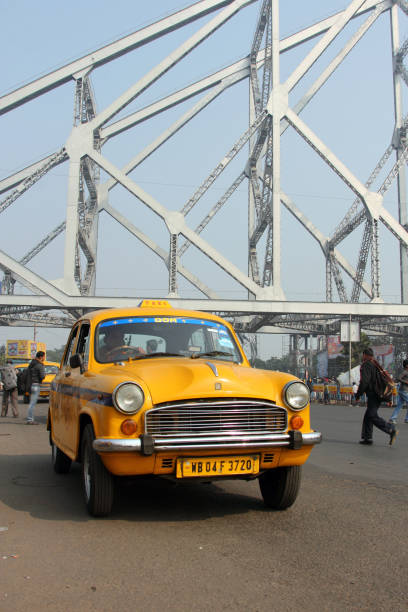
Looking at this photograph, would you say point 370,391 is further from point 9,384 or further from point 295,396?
point 9,384

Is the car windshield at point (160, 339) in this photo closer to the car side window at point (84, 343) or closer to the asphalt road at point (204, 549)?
the car side window at point (84, 343)

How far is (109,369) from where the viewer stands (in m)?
5.36

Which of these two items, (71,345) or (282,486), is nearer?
(282,486)

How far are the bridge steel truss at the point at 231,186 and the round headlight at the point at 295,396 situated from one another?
2880 cm

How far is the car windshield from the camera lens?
18.9 feet

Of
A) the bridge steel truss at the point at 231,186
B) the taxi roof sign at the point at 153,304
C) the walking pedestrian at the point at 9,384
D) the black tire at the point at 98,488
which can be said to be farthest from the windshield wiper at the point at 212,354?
the bridge steel truss at the point at 231,186

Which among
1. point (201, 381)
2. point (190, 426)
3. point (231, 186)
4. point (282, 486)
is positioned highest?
point (231, 186)

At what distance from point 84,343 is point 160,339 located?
0.85 metres

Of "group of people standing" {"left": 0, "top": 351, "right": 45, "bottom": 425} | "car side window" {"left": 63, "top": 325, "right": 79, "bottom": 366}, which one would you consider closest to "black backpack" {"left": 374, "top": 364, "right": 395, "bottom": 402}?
"car side window" {"left": 63, "top": 325, "right": 79, "bottom": 366}

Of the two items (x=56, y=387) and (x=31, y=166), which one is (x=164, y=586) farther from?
(x=31, y=166)

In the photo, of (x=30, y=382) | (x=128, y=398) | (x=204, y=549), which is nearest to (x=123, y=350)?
(x=128, y=398)

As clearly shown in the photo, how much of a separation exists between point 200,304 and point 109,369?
29.6m

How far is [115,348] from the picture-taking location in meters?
5.80

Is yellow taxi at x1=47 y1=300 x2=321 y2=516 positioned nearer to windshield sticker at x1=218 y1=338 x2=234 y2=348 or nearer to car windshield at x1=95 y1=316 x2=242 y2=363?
car windshield at x1=95 y1=316 x2=242 y2=363
